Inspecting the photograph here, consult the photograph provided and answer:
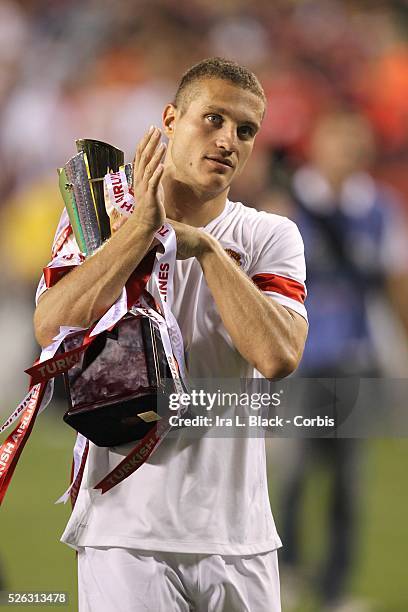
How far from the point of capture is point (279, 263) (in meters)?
1.49

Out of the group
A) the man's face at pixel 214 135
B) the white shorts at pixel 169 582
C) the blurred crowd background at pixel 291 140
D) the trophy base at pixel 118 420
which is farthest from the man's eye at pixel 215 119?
the blurred crowd background at pixel 291 140

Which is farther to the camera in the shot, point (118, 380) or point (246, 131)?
point (246, 131)

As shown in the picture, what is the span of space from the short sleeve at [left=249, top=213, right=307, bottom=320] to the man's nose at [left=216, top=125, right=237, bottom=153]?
142 mm

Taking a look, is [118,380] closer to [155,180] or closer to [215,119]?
[155,180]

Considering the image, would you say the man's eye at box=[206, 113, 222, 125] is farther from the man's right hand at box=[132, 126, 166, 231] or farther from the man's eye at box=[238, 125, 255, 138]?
the man's right hand at box=[132, 126, 166, 231]

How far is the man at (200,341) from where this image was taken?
4.45ft

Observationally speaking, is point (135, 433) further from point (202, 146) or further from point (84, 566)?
point (202, 146)

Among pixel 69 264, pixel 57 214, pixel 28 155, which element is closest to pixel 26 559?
pixel 57 214

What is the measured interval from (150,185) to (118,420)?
0.36 meters

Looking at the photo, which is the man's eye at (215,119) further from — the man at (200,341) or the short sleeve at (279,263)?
the short sleeve at (279,263)

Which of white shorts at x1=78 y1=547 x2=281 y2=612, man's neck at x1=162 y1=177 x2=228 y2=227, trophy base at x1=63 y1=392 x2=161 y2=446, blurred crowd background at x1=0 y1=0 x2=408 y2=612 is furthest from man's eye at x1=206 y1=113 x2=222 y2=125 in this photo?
blurred crowd background at x1=0 y1=0 x2=408 y2=612

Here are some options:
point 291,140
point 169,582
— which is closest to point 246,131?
point 169,582

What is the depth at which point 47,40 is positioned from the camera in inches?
95.9

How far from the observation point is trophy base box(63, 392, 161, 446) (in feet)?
4.48
